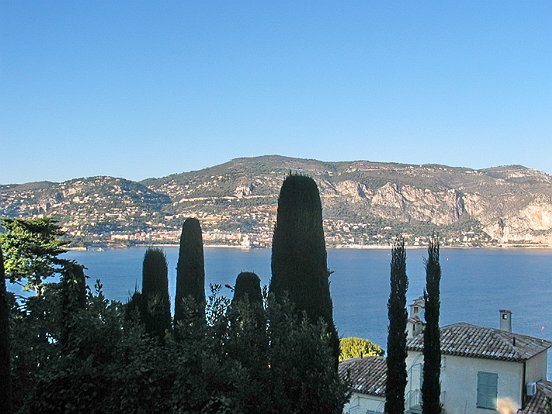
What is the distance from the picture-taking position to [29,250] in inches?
960

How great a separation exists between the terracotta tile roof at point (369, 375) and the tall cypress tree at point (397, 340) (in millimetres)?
3022

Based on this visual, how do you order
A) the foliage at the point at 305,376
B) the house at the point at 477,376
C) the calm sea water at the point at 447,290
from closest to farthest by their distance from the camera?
the foliage at the point at 305,376 → the house at the point at 477,376 → the calm sea water at the point at 447,290

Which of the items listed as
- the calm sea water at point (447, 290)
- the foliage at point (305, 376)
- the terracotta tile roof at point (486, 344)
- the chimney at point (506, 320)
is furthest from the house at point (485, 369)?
the calm sea water at point (447, 290)

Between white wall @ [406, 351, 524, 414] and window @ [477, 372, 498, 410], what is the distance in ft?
0.36

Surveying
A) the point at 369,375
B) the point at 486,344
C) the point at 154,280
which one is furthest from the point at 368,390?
the point at 154,280

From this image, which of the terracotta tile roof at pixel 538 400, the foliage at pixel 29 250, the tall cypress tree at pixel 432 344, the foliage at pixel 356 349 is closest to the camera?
the tall cypress tree at pixel 432 344

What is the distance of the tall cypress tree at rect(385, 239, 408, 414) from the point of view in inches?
663

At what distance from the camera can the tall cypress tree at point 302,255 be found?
13.6 metres

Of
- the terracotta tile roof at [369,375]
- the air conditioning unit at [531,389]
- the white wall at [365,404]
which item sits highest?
the air conditioning unit at [531,389]

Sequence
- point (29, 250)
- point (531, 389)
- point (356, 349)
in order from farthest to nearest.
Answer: point (356, 349), point (29, 250), point (531, 389)

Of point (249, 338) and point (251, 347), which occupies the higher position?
point (249, 338)

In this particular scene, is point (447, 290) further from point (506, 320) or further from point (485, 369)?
point (485, 369)

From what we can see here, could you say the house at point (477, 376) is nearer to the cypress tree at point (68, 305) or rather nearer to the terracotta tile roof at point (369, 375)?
the terracotta tile roof at point (369, 375)

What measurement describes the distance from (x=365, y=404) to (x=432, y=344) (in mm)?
4553
